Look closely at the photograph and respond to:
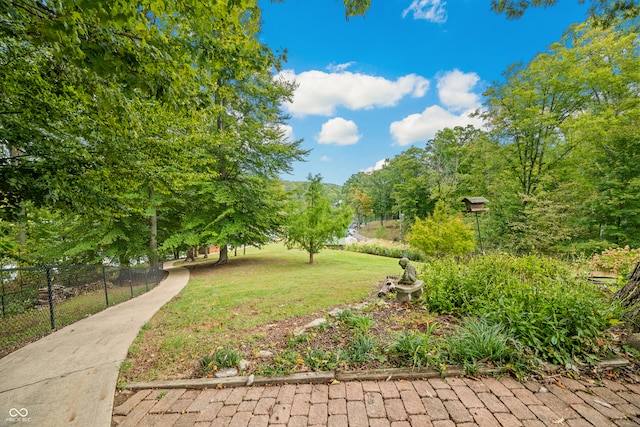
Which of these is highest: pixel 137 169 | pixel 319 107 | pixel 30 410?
pixel 319 107

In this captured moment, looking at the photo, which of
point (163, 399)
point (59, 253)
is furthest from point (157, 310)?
point (59, 253)

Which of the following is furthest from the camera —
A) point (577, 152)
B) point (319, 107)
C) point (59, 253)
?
point (319, 107)

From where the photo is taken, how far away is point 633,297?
10.2ft

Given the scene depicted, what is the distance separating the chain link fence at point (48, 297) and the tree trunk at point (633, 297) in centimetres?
852

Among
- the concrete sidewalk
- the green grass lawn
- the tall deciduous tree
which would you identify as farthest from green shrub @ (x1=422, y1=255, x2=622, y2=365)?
the tall deciduous tree

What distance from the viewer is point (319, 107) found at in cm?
1397

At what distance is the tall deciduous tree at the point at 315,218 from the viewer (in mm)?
11750

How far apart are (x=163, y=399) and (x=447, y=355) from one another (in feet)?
10.1

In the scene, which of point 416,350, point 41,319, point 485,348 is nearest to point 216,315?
point 41,319

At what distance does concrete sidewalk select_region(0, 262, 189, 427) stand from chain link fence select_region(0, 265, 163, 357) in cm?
43

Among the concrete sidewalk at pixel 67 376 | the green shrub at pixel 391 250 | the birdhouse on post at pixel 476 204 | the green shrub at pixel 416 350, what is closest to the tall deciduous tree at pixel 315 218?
the birdhouse on post at pixel 476 204

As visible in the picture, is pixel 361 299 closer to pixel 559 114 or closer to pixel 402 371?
pixel 402 371

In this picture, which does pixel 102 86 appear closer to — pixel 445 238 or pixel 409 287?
pixel 409 287

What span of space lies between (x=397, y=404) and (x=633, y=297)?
363 cm
